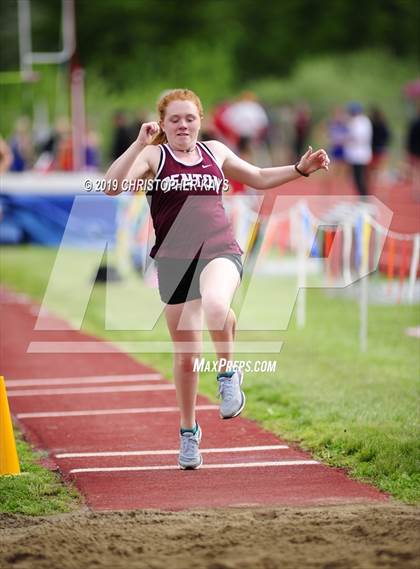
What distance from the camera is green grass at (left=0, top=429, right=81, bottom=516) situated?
6062 millimetres

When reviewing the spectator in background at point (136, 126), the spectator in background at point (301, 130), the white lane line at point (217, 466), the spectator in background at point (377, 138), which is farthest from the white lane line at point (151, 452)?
the spectator in background at point (301, 130)

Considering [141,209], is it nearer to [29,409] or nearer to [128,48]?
[29,409]

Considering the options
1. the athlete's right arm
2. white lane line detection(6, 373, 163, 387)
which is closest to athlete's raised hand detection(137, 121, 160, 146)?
the athlete's right arm

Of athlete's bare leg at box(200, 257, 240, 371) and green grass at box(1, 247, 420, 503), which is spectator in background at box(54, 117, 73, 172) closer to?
green grass at box(1, 247, 420, 503)

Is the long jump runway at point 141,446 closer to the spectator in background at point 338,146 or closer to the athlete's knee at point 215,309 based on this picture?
the athlete's knee at point 215,309

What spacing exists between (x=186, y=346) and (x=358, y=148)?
53.3 feet

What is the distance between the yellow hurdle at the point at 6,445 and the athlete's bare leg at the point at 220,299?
1198 mm

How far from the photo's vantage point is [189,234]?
650 cm

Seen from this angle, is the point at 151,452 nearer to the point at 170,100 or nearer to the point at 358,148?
the point at 170,100

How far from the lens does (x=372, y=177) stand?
27328 mm

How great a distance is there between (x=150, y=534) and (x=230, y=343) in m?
1.47

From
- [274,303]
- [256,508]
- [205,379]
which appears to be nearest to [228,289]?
[256,508]

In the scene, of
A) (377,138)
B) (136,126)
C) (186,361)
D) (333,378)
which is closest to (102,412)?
(333,378)

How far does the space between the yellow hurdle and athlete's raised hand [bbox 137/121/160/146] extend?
5.13ft
